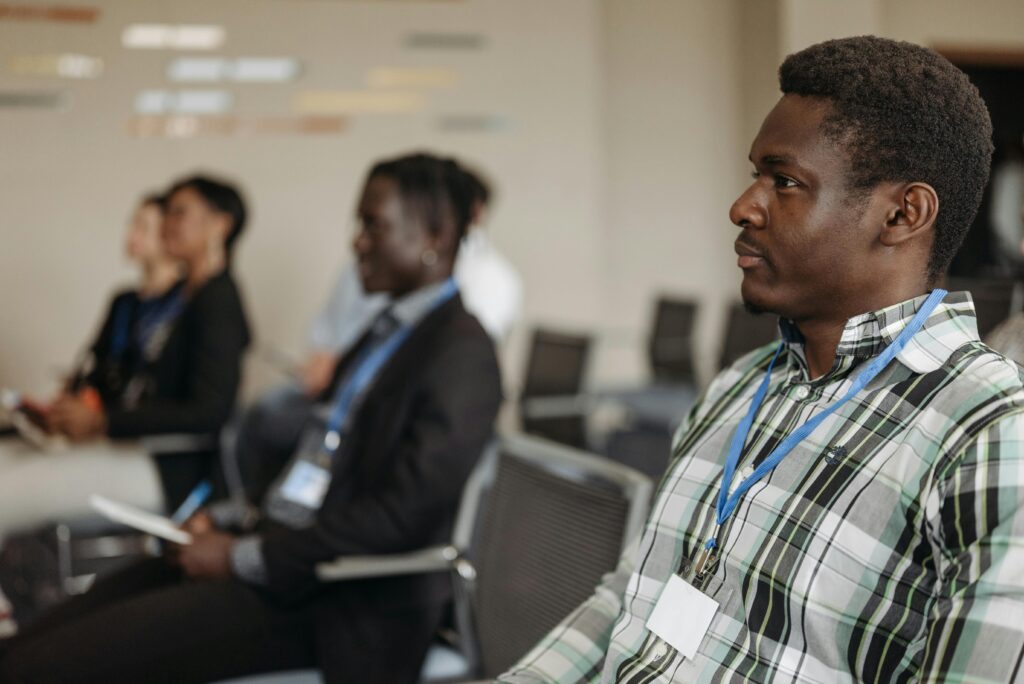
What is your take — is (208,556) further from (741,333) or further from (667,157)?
(667,157)

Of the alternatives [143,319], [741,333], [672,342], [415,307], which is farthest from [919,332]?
[672,342]

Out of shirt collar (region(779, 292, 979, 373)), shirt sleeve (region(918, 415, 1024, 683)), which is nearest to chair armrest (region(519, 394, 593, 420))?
shirt collar (region(779, 292, 979, 373))

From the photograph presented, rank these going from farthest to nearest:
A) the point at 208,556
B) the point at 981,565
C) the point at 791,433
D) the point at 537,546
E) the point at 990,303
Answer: the point at 990,303 < the point at 208,556 < the point at 537,546 < the point at 791,433 < the point at 981,565

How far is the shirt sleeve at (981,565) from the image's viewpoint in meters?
0.84

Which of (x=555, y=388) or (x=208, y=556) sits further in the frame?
(x=555, y=388)

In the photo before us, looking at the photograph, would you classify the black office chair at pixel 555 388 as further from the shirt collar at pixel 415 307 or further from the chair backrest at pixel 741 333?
the shirt collar at pixel 415 307

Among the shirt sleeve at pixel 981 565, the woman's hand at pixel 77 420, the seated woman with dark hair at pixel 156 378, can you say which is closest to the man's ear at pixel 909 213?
the shirt sleeve at pixel 981 565

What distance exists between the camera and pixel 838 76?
1082mm

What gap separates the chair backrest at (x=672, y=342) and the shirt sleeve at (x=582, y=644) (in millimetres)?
3464

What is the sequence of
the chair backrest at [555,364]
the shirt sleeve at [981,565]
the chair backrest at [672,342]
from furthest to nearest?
the chair backrest at [672,342] < the chair backrest at [555,364] < the shirt sleeve at [981,565]

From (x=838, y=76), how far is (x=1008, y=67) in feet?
28.4

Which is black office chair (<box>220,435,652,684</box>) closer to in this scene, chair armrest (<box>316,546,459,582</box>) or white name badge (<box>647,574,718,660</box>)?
chair armrest (<box>316,546,459,582</box>)

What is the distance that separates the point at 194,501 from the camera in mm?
3256

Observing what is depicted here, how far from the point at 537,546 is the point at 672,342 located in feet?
10.5
